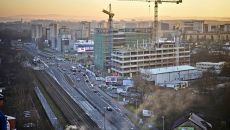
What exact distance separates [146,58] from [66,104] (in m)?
3.52

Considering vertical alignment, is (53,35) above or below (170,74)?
above

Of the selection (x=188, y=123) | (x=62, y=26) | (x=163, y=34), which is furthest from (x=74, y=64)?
(x=163, y=34)

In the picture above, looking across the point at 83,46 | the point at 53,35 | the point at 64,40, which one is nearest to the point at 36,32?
the point at 53,35

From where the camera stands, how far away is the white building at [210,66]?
8.39 meters

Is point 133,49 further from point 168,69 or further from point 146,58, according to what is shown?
point 168,69

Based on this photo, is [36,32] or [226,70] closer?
[36,32]

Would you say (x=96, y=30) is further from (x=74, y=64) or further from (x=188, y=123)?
(x=188, y=123)

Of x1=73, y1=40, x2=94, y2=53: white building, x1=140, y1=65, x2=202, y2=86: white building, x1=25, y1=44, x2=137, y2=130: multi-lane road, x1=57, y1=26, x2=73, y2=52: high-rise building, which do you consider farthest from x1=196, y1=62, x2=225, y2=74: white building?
x1=57, y1=26, x2=73, y2=52: high-rise building

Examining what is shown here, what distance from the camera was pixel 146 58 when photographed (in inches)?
358

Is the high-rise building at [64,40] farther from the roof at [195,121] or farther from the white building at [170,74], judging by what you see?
the roof at [195,121]

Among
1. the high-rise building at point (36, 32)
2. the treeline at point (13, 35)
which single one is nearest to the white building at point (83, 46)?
the high-rise building at point (36, 32)

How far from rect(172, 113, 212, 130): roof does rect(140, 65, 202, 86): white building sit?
2.34 meters

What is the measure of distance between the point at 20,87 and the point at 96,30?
462cm

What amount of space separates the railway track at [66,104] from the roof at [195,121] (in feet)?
3.80
